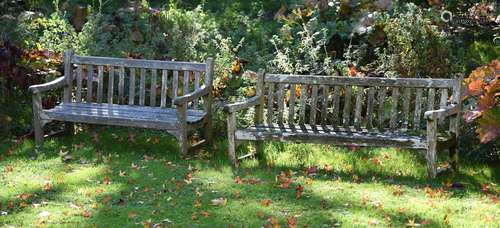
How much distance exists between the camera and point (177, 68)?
320 inches

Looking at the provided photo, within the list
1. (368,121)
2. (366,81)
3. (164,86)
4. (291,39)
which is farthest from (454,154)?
(291,39)

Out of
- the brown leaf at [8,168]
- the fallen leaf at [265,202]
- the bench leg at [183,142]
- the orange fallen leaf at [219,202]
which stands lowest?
the brown leaf at [8,168]

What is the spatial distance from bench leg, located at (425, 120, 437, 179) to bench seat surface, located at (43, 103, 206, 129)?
2364 millimetres

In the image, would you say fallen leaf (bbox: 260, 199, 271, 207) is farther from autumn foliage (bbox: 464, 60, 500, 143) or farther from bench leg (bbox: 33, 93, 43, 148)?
bench leg (bbox: 33, 93, 43, 148)

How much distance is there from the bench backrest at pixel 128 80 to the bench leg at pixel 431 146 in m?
2.36

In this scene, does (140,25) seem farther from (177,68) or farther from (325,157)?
(325,157)

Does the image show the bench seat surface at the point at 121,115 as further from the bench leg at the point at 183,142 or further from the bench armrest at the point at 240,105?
the bench armrest at the point at 240,105

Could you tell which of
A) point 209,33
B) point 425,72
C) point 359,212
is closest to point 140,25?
point 209,33

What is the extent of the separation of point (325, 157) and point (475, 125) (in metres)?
1.52

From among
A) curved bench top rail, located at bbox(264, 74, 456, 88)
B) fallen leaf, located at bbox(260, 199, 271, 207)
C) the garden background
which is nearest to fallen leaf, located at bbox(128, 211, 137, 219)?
the garden background

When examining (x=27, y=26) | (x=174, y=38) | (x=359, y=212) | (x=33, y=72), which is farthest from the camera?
(x=27, y=26)

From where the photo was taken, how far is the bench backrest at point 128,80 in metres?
8.13

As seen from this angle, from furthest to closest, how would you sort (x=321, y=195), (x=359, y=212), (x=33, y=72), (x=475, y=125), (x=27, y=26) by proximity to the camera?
1. (x=27, y=26)
2. (x=33, y=72)
3. (x=475, y=125)
4. (x=321, y=195)
5. (x=359, y=212)

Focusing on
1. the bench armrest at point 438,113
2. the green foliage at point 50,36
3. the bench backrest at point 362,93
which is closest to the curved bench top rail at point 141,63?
the bench backrest at point 362,93
